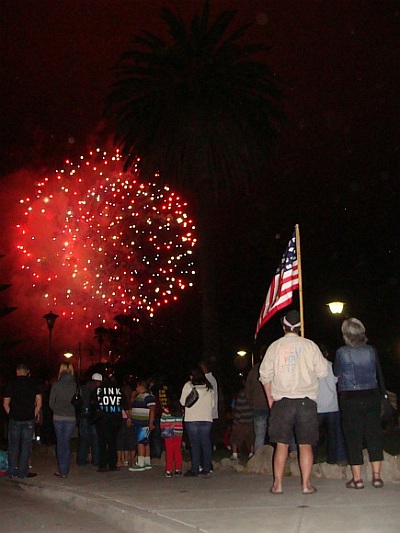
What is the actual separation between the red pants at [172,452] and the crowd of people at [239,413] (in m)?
0.02

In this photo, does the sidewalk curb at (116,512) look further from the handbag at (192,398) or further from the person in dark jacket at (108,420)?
the handbag at (192,398)

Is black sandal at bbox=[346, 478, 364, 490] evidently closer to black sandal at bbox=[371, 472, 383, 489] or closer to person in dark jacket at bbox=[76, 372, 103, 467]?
black sandal at bbox=[371, 472, 383, 489]

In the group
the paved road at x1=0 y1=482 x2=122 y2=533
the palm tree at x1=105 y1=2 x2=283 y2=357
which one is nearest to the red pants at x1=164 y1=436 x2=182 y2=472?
the paved road at x1=0 y1=482 x2=122 y2=533

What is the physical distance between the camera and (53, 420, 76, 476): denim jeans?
566 inches

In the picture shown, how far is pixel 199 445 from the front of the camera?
13656 mm

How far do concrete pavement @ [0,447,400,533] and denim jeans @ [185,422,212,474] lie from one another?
9.8 inches

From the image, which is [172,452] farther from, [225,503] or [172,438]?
[225,503]

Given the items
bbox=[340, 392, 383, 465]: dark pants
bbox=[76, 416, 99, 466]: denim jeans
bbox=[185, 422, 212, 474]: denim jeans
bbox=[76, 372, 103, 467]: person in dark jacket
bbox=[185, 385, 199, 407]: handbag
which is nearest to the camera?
bbox=[340, 392, 383, 465]: dark pants

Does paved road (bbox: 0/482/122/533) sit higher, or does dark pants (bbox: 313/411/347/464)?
dark pants (bbox: 313/411/347/464)

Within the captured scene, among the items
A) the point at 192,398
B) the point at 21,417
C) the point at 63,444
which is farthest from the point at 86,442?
the point at 192,398

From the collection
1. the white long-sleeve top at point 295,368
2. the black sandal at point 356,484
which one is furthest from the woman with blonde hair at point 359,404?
the white long-sleeve top at point 295,368

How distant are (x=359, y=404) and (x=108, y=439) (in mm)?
6033

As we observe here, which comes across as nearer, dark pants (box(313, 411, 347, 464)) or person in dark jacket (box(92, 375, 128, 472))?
dark pants (box(313, 411, 347, 464))

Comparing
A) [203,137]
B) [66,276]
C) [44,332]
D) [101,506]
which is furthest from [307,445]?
[44,332]
